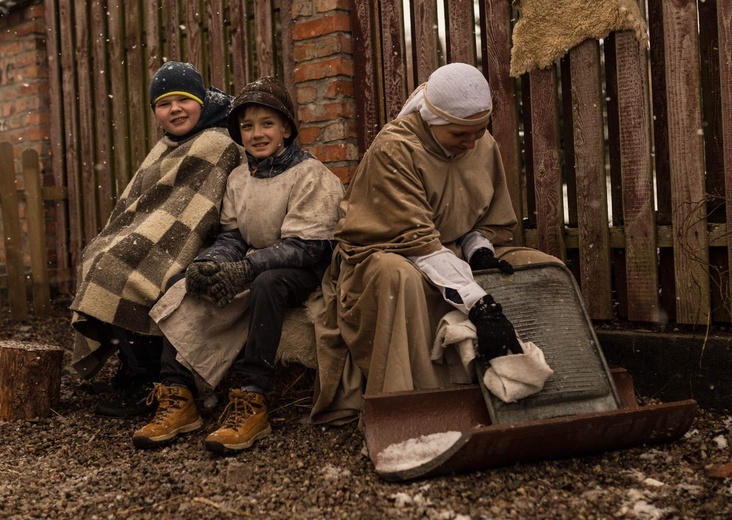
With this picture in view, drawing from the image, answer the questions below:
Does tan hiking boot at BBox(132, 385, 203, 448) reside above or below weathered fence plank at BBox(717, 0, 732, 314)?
below

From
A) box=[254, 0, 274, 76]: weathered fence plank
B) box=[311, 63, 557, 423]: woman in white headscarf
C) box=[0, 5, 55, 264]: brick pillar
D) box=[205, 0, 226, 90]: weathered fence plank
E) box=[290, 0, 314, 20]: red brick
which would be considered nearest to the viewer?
box=[311, 63, 557, 423]: woman in white headscarf

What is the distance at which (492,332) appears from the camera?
107 inches

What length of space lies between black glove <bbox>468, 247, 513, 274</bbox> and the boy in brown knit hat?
66cm

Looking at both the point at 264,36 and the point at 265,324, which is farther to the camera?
the point at 264,36

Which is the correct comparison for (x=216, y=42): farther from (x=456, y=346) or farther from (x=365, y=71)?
(x=456, y=346)

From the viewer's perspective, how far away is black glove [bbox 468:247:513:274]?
10.0ft

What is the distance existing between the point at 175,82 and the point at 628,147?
85.1 inches

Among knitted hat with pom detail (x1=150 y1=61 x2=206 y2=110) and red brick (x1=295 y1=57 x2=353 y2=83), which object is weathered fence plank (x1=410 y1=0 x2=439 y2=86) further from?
knitted hat with pom detail (x1=150 y1=61 x2=206 y2=110)

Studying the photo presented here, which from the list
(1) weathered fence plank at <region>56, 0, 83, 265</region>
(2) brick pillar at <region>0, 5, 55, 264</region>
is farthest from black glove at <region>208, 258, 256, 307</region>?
(2) brick pillar at <region>0, 5, 55, 264</region>

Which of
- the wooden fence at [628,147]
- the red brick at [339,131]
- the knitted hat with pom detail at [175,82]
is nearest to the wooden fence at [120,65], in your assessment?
the red brick at [339,131]

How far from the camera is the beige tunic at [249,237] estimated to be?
11.2 feet

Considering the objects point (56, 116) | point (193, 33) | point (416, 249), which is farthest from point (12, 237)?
point (416, 249)

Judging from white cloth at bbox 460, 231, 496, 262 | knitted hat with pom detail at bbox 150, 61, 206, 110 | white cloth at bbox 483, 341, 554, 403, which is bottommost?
white cloth at bbox 483, 341, 554, 403

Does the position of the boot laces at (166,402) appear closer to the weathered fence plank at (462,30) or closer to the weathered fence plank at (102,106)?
the weathered fence plank at (462,30)
